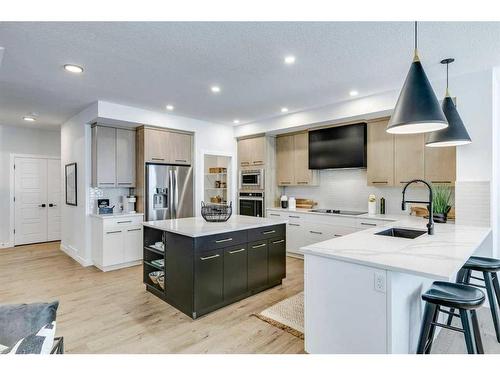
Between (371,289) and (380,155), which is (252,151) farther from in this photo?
(371,289)

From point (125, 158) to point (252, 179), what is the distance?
2.35 meters

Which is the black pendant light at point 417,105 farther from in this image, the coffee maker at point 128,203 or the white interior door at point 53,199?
the white interior door at point 53,199

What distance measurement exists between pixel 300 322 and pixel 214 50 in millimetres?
2656

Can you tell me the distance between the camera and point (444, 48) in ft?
8.59

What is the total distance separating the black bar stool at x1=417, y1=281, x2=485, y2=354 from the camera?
5.48ft

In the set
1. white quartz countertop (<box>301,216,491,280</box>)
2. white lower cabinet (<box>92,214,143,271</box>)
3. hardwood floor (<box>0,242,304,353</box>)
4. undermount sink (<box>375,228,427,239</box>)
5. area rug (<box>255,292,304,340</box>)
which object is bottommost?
hardwood floor (<box>0,242,304,353</box>)

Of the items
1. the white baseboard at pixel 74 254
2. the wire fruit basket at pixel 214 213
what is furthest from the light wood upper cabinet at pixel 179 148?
the white baseboard at pixel 74 254

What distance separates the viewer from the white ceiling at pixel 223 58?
2287mm

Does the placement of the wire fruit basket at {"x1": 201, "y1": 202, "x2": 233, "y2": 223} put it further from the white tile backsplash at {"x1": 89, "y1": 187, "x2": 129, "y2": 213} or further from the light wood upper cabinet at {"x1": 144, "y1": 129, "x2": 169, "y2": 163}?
the white tile backsplash at {"x1": 89, "y1": 187, "x2": 129, "y2": 213}

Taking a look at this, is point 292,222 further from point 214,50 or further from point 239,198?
point 214,50

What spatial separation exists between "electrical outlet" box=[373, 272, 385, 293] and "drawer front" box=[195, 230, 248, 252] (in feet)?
5.24

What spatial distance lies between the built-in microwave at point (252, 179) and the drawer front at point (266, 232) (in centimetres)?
207

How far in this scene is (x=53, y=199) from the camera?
6707 mm

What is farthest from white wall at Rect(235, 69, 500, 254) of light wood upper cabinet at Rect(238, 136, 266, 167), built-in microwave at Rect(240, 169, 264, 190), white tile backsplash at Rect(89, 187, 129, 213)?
white tile backsplash at Rect(89, 187, 129, 213)
